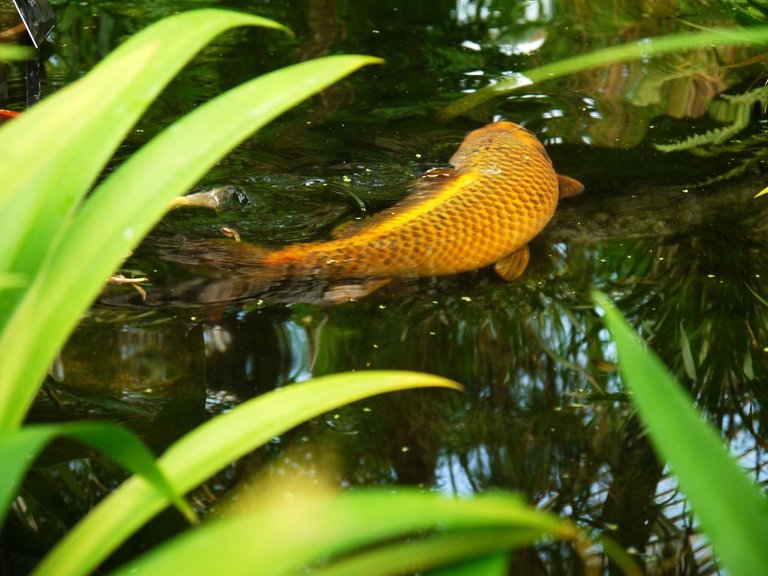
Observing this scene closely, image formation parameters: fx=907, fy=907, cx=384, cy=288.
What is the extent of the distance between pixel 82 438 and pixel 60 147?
0.30 m

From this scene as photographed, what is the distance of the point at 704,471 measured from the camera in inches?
27.1

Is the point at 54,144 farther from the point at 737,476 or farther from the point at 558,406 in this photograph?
the point at 558,406

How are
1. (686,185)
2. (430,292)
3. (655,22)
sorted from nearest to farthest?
1. (430,292)
2. (686,185)
3. (655,22)

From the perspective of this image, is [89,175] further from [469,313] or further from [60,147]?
[469,313]

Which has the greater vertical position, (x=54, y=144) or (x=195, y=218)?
(x=54, y=144)

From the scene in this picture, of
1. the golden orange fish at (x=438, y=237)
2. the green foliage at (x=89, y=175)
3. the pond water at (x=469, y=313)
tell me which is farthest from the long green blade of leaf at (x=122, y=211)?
the golden orange fish at (x=438, y=237)

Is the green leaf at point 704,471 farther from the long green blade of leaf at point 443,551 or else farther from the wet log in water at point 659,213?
the wet log in water at point 659,213

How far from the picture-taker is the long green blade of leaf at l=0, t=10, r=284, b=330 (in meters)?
0.88

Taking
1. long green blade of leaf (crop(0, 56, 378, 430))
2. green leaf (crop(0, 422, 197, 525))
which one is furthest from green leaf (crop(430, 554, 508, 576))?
long green blade of leaf (crop(0, 56, 378, 430))

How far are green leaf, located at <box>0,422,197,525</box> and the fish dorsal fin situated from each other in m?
1.83

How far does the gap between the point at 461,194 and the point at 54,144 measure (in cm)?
194

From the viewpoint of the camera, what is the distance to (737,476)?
690 mm

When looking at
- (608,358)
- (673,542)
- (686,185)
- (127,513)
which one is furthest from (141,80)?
(686,185)

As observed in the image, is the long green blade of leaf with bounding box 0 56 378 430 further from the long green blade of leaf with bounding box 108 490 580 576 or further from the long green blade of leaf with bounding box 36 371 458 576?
the long green blade of leaf with bounding box 108 490 580 576
